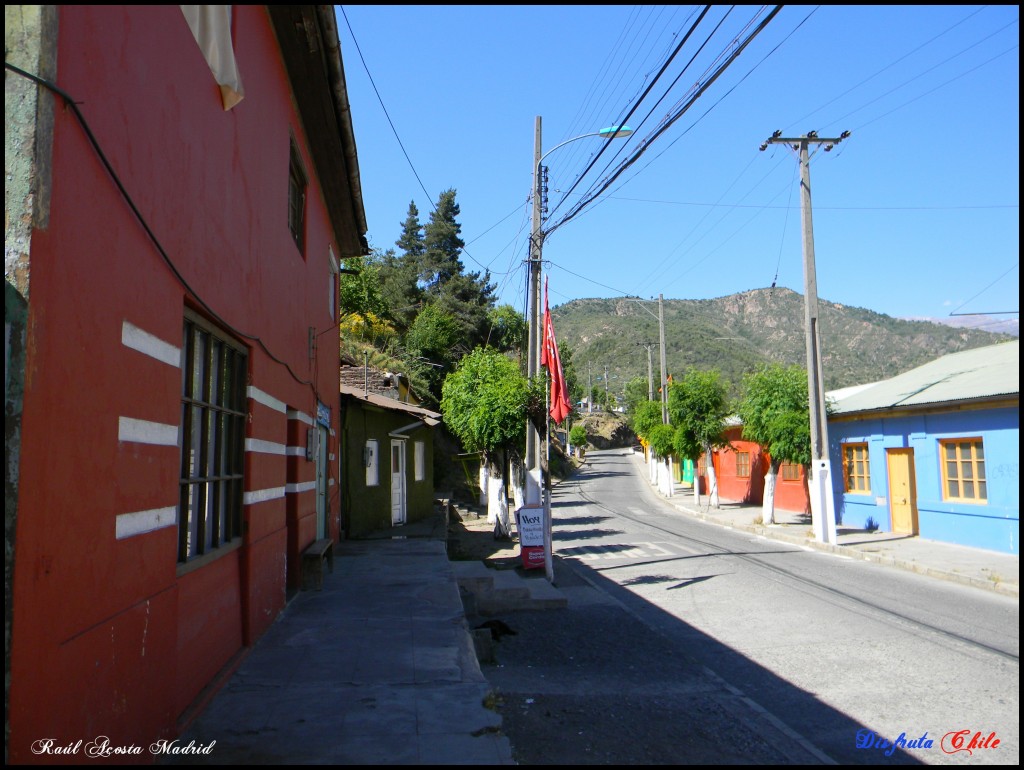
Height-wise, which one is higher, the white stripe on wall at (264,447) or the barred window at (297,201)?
the barred window at (297,201)

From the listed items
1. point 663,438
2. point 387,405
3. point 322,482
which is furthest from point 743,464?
point 322,482

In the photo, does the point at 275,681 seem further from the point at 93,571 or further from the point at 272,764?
the point at 93,571

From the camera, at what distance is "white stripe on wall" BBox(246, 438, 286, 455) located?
21.4ft

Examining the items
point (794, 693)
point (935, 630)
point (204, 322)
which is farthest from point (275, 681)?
point (935, 630)

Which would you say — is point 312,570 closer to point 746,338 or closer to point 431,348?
point 431,348

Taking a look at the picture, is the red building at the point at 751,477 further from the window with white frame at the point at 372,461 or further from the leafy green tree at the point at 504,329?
the leafy green tree at the point at 504,329

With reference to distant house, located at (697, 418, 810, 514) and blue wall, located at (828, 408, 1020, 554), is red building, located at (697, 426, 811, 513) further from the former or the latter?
blue wall, located at (828, 408, 1020, 554)

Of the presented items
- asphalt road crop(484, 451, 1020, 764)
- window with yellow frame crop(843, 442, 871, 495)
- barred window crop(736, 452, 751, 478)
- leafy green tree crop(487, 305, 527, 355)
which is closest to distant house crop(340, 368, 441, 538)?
asphalt road crop(484, 451, 1020, 764)

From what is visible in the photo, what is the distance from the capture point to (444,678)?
18.6ft

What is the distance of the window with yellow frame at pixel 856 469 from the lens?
20.1 metres

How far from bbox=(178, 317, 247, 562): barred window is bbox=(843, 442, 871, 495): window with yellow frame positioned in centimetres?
1781

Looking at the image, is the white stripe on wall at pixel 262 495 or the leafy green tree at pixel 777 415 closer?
the white stripe on wall at pixel 262 495

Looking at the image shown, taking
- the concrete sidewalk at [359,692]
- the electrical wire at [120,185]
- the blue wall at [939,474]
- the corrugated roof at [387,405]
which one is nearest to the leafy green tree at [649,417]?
the blue wall at [939,474]

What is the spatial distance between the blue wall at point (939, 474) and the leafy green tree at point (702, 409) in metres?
7.36
